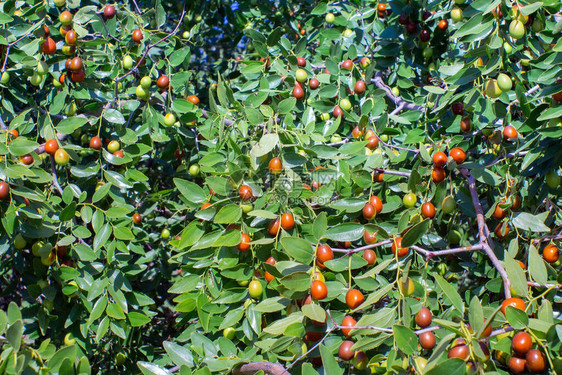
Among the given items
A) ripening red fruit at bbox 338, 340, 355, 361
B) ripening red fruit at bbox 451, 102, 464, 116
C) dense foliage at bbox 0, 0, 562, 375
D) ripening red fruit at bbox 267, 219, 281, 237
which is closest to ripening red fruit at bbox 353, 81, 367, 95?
dense foliage at bbox 0, 0, 562, 375

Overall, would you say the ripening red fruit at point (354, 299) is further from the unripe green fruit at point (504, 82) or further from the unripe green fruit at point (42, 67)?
the unripe green fruit at point (42, 67)

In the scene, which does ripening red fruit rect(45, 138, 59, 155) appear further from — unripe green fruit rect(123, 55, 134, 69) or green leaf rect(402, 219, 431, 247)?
green leaf rect(402, 219, 431, 247)

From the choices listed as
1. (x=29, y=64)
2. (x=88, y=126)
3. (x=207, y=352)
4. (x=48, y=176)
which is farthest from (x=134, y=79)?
(x=207, y=352)

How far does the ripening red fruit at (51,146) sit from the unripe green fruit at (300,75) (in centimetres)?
112

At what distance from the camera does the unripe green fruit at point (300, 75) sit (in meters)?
2.17

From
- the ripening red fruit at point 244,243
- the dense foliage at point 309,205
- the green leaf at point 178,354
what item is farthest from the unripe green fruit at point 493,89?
the green leaf at point 178,354

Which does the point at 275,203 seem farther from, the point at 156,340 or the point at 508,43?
the point at 156,340

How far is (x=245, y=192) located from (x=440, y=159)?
2.37ft

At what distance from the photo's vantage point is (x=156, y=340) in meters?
2.90

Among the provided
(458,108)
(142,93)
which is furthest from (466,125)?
(142,93)

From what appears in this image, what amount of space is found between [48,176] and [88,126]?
2.24 feet

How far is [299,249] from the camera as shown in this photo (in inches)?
53.5

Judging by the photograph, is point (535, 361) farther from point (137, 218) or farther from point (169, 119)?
point (137, 218)

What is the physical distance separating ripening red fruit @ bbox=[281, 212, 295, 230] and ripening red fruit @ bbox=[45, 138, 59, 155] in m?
1.07
